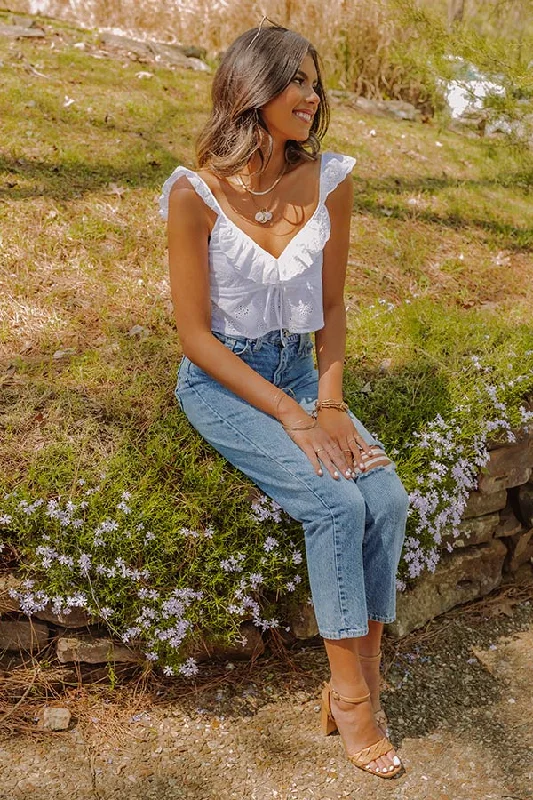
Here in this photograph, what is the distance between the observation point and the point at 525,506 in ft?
11.6

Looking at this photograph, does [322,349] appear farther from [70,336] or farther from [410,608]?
[70,336]

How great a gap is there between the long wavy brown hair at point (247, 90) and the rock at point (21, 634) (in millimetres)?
1647

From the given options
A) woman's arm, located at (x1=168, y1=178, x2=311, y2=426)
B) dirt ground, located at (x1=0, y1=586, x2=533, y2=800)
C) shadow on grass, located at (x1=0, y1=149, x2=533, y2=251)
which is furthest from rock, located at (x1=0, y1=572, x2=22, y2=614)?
shadow on grass, located at (x1=0, y1=149, x2=533, y2=251)

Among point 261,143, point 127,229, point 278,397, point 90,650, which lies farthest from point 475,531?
point 127,229

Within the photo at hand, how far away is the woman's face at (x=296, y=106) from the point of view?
2625 millimetres

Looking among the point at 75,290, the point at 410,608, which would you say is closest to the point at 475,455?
the point at 410,608

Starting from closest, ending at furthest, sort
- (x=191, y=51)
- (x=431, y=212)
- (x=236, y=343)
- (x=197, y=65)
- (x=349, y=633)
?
1. (x=349, y=633)
2. (x=236, y=343)
3. (x=431, y=212)
4. (x=197, y=65)
5. (x=191, y=51)

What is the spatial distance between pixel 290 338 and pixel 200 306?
0.35 metres

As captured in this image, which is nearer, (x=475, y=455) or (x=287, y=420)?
(x=287, y=420)

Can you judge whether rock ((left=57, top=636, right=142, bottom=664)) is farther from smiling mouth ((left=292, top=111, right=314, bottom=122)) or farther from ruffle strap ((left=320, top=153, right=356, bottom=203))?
smiling mouth ((left=292, top=111, right=314, bottom=122))

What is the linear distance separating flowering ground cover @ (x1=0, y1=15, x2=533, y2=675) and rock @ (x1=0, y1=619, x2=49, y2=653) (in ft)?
0.53

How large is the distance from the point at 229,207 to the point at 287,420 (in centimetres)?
75

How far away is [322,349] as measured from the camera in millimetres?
2891

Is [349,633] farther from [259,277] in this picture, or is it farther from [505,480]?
[505,480]
